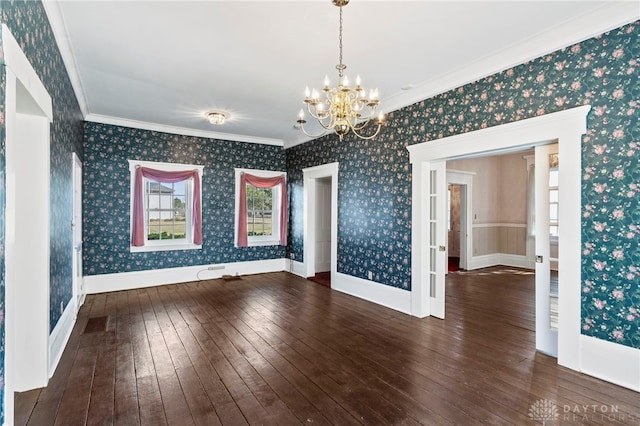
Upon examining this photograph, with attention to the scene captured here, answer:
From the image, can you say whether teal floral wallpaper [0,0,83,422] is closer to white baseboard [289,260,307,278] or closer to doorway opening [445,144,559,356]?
white baseboard [289,260,307,278]

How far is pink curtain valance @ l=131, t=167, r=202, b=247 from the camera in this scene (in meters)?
5.77

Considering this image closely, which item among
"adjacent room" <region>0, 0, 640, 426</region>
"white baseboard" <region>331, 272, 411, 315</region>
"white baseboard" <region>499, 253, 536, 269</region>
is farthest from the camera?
"white baseboard" <region>499, 253, 536, 269</region>

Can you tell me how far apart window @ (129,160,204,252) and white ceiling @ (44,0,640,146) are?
164 centimetres

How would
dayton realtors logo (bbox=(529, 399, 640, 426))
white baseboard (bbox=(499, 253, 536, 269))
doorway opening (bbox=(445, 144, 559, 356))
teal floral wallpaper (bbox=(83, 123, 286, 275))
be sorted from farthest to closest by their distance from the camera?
1. white baseboard (bbox=(499, 253, 536, 269))
2. doorway opening (bbox=(445, 144, 559, 356))
3. teal floral wallpaper (bbox=(83, 123, 286, 275))
4. dayton realtors logo (bbox=(529, 399, 640, 426))

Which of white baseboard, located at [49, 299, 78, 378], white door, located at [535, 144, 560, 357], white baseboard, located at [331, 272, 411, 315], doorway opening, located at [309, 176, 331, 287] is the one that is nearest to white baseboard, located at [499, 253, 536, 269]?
doorway opening, located at [309, 176, 331, 287]

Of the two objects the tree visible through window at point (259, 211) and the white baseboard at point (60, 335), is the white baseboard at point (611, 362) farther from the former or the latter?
the tree visible through window at point (259, 211)

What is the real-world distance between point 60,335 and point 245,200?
13.7 ft

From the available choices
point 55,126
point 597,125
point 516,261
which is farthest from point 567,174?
point 516,261

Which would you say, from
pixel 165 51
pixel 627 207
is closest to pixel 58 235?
pixel 165 51

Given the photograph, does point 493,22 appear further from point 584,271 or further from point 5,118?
point 5,118

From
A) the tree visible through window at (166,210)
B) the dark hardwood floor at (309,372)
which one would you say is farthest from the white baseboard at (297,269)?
the tree visible through window at (166,210)

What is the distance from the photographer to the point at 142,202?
5.84 m

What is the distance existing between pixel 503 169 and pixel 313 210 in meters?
5.31

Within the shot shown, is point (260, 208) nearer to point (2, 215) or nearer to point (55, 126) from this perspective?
point (55, 126)
